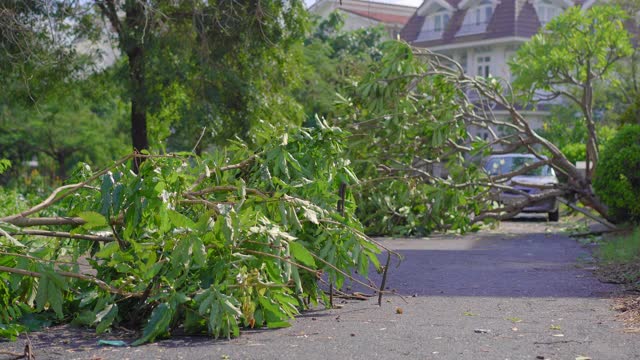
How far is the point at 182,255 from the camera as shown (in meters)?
6.56

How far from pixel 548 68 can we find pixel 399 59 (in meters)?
8.47

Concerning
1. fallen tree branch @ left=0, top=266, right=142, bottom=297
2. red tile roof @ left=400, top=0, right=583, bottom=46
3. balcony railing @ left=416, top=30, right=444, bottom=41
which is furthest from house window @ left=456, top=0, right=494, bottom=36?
fallen tree branch @ left=0, top=266, right=142, bottom=297

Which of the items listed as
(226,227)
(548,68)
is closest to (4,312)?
(226,227)

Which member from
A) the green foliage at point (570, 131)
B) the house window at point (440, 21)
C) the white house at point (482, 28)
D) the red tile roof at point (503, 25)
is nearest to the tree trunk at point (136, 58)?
the green foliage at point (570, 131)

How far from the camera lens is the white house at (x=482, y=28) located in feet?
173

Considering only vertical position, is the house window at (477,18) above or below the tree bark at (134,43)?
above

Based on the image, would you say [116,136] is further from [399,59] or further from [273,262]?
[273,262]

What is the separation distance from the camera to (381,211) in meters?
17.1

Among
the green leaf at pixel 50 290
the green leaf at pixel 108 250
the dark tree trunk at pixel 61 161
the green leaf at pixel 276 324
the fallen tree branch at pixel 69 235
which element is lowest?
the green leaf at pixel 276 324

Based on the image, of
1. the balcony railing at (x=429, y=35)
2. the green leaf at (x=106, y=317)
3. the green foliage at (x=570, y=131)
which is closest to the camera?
the green leaf at (x=106, y=317)

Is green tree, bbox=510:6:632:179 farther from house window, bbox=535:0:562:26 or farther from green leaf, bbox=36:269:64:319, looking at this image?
house window, bbox=535:0:562:26

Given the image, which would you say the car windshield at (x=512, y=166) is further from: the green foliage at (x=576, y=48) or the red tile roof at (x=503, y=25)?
the red tile roof at (x=503, y=25)

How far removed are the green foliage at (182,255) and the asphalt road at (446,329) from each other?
215mm

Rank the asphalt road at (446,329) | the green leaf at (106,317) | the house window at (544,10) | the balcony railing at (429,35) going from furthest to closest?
1. the balcony railing at (429,35)
2. the house window at (544,10)
3. the green leaf at (106,317)
4. the asphalt road at (446,329)
